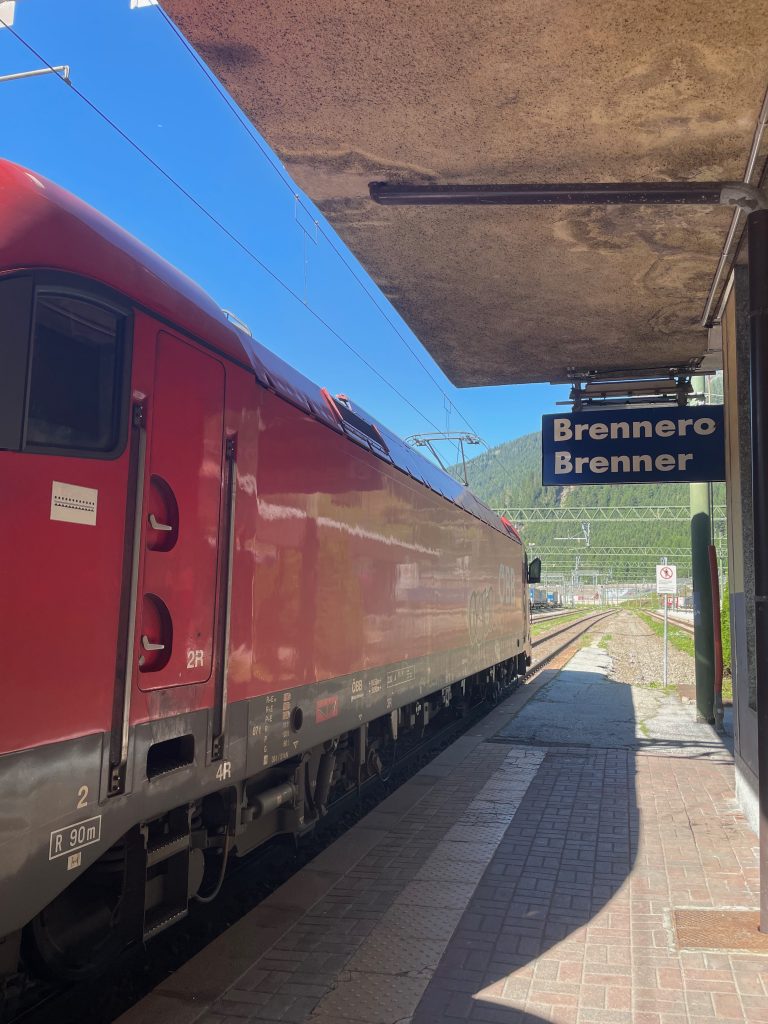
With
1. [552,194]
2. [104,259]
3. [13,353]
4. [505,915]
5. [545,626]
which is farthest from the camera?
[545,626]

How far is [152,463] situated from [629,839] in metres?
4.93

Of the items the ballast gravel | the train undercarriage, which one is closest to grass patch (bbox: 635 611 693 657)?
the ballast gravel

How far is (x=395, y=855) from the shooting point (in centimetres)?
589

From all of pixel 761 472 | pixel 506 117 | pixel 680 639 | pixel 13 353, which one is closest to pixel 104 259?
pixel 13 353

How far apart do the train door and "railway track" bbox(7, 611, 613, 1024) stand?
1.69 meters

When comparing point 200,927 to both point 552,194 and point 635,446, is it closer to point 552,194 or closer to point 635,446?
point 552,194

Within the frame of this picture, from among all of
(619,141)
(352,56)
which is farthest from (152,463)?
(619,141)

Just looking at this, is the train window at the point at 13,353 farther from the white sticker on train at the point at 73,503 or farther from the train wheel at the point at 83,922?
the train wheel at the point at 83,922

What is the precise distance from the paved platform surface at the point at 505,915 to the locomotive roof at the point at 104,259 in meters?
3.00

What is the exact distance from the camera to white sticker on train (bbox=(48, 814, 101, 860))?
2693mm

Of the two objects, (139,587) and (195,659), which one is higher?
(139,587)

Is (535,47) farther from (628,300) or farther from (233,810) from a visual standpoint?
(233,810)

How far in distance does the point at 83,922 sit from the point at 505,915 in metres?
2.48

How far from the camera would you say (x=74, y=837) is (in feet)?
9.17
